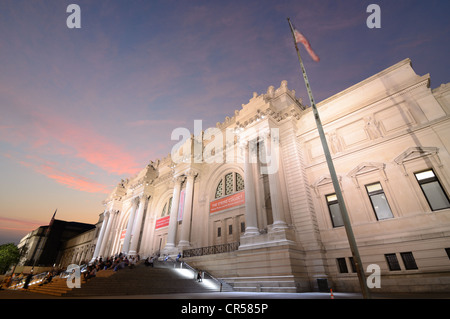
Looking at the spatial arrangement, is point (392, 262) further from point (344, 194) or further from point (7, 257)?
point (7, 257)

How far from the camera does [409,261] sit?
1209 centimetres

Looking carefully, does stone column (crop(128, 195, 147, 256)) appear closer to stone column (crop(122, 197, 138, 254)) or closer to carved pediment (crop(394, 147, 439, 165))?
stone column (crop(122, 197, 138, 254))

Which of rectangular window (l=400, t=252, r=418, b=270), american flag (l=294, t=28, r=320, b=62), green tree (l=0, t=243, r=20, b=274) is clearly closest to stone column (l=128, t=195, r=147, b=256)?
rectangular window (l=400, t=252, r=418, b=270)

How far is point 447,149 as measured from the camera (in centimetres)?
1245

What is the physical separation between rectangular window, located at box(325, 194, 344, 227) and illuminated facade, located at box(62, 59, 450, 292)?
7 centimetres

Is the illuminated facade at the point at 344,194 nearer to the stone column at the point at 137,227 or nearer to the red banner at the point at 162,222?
the red banner at the point at 162,222

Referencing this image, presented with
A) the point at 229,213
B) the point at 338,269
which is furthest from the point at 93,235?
the point at 338,269

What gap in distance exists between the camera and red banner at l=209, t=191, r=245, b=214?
72.7 feet

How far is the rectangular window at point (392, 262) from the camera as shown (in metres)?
12.4

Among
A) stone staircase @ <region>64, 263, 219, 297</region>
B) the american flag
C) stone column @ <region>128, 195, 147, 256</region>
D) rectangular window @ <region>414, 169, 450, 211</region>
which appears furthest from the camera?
stone column @ <region>128, 195, 147, 256</region>

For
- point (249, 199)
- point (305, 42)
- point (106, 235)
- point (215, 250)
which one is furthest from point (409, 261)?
point (106, 235)

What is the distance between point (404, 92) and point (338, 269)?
1326 cm

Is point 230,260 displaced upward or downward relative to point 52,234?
downward
